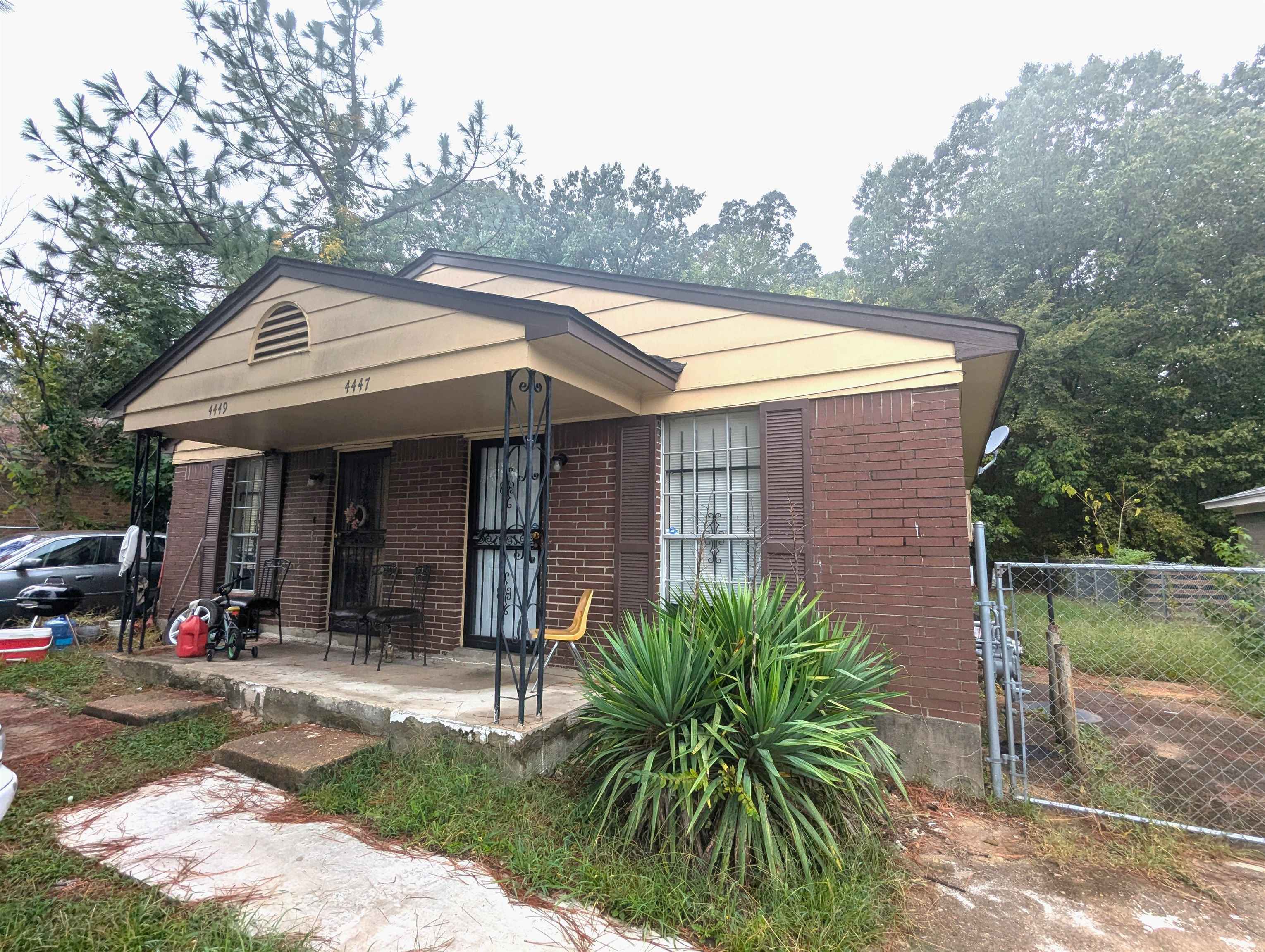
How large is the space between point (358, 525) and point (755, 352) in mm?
4687

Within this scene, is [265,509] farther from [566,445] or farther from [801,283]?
[801,283]

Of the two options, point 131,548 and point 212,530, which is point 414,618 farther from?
point 212,530

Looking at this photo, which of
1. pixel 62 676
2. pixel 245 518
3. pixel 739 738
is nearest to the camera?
pixel 739 738

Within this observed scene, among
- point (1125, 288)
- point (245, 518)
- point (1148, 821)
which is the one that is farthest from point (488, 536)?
point (1125, 288)

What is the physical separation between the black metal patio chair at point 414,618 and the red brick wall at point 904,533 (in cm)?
356

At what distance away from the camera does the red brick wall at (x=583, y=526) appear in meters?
5.12

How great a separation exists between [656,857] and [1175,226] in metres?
20.5

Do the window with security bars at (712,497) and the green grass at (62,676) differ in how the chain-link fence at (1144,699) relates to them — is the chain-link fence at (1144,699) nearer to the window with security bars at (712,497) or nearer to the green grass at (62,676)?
the window with security bars at (712,497)

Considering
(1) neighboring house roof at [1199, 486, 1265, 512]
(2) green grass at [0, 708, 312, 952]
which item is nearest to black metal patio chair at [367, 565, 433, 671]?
(2) green grass at [0, 708, 312, 952]

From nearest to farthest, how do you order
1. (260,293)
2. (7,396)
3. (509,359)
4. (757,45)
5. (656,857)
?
(656,857) → (509,359) → (260,293) → (757,45) → (7,396)

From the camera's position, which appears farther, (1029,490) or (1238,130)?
(1029,490)

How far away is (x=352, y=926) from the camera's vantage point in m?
2.18

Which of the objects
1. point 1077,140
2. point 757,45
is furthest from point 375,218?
point 1077,140

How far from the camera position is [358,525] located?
664 centimetres
